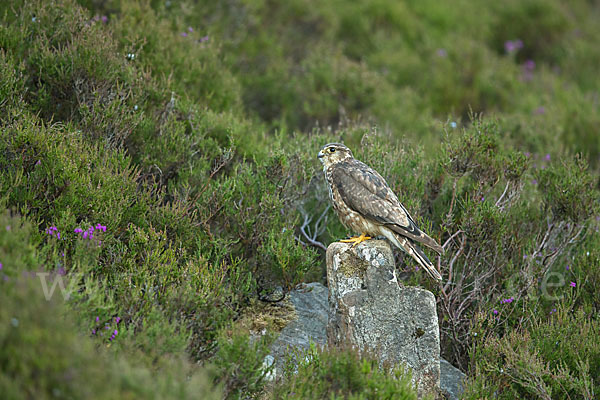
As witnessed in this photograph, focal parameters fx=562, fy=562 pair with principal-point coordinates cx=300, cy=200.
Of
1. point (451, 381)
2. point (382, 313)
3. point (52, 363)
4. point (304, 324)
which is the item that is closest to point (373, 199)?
point (382, 313)

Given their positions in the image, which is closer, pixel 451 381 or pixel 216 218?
pixel 451 381

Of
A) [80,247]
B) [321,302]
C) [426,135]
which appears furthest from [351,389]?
[426,135]

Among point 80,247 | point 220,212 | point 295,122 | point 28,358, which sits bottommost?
point 295,122

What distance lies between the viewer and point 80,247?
4172 millimetres

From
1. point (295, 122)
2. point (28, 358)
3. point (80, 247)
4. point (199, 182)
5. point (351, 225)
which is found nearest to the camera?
point (28, 358)

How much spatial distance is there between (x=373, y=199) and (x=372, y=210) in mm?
109

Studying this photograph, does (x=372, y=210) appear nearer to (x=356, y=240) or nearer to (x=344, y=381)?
(x=356, y=240)

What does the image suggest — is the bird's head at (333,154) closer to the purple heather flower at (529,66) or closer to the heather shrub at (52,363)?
the heather shrub at (52,363)

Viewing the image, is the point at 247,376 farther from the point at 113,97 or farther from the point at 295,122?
the point at 295,122

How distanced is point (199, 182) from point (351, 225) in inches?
75.6

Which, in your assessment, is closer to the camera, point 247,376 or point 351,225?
point 247,376

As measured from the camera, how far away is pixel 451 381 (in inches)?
194

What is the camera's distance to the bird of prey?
4.61m

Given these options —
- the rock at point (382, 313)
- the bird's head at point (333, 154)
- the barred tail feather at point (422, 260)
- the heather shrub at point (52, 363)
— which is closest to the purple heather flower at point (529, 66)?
the bird's head at point (333, 154)
